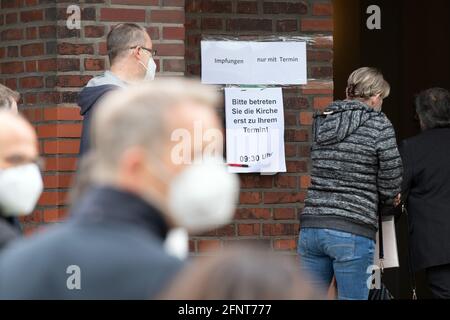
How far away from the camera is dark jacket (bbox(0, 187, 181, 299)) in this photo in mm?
2455

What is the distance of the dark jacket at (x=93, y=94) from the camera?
19.2ft

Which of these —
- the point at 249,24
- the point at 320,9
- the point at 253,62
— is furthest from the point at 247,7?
the point at 320,9

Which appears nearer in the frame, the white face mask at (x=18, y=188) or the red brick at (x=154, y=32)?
the white face mask at (x=18, y=188)

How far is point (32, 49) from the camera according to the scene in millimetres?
7102

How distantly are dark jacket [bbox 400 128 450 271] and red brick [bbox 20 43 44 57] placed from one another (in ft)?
7.12

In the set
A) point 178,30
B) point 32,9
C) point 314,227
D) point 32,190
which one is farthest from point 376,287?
point 32,190

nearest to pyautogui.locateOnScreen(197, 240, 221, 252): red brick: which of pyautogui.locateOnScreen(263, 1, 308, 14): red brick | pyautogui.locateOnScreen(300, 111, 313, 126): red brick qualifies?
pyautogui.locateOnScreen(300, 111, 313, 126): red brick

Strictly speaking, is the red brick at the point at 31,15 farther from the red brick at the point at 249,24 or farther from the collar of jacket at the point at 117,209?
the collar of jacket at the point at 117,209

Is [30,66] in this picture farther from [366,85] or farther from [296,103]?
[366,85]

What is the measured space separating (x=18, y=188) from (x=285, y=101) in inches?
150

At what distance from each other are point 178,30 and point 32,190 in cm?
308

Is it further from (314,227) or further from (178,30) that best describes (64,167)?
(314,227)

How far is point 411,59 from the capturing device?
30.4ft

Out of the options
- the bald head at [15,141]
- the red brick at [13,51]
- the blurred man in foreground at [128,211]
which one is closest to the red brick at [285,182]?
the red brick at [13,51]
